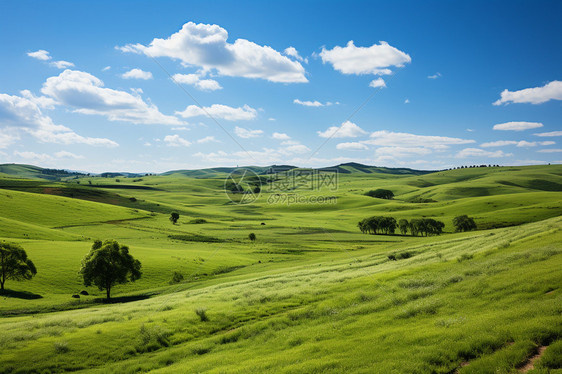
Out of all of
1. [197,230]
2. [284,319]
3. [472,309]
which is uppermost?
[472,309]

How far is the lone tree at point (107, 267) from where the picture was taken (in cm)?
4816

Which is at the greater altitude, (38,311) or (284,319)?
(284,319)

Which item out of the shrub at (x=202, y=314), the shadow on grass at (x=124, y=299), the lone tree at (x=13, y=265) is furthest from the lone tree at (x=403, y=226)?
the lone tree at (x=13, y=265)

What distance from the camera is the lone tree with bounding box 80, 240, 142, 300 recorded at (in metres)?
48.2

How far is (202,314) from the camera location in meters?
26.0

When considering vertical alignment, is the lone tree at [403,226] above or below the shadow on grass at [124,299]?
above

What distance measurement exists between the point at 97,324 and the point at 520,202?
17742 cm

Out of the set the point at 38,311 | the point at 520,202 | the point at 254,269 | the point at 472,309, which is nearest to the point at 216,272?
the point at 254,269

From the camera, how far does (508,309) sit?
1566 cm

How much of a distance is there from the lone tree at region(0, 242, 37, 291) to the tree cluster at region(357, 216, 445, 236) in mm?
106686

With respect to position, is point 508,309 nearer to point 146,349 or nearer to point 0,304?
point 146,349

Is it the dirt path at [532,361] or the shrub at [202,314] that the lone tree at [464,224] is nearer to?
the shrub at [202,314]

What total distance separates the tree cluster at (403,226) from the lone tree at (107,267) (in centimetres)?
9427

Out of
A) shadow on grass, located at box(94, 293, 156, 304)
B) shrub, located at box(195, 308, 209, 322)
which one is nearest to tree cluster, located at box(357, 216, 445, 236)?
shadow on grass, located at box(94, 293, 156, 304)
